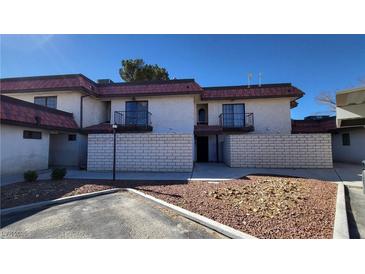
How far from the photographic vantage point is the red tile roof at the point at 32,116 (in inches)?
347

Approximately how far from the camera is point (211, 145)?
52.1 feet

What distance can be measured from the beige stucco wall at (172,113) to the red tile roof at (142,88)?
65 centimetres

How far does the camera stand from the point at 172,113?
46.1ft

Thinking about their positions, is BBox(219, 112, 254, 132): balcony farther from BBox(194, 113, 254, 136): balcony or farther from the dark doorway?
the dark doorway

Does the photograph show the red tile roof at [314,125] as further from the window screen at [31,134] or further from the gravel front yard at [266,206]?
the window screen at [31,134]

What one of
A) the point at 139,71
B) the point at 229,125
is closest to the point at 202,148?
the point at 229,125

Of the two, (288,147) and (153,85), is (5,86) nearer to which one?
(153,85)

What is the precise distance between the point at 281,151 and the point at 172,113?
788 cm

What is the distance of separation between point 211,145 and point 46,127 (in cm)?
1172

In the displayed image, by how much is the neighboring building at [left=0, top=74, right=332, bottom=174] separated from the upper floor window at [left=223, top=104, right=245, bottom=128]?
8cm

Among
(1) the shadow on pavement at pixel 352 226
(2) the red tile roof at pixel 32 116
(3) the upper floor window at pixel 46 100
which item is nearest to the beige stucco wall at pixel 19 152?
(2) the red tile roof at pixel 32 116

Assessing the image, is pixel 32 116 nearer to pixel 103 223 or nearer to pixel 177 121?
pixel 177 121

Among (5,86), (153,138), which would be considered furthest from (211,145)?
(5,86)

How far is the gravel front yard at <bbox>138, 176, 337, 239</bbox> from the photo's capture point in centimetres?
334
